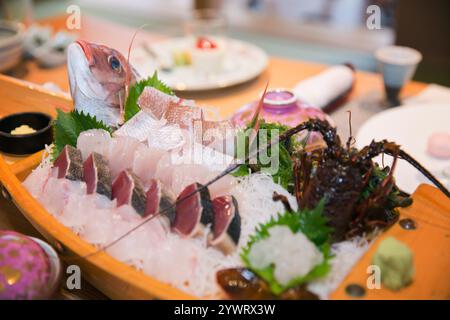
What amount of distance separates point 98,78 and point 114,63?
72 millimetres

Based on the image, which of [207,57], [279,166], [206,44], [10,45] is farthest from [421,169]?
[10,45]

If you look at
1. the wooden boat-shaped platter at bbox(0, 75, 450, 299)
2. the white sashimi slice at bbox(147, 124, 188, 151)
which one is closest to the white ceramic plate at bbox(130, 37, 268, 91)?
the white sashimi slice at bbox(147, 124, 188, 151)

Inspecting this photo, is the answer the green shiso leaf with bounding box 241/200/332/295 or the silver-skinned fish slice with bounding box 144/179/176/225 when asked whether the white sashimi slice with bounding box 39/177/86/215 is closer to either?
the silver-skinned fish slice with bounding box 144/179/176/225

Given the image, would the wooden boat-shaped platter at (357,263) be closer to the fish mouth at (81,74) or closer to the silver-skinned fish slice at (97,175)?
the silver-skinned fish slice at (97,175)

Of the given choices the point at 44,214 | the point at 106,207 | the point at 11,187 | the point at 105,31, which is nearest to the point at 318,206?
the point at 106,207

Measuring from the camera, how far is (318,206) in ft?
3.60

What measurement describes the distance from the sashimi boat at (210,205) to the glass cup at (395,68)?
38.8 inches

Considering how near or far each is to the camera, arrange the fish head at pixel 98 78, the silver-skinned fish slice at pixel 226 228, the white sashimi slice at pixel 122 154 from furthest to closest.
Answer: the fish head at pixel 98 78
the white sashimi slice at pixel 122 154
the silver-skinned fish slice at pixel 226 228

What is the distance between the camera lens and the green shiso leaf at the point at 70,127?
1463mm

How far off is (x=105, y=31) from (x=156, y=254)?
2.48m

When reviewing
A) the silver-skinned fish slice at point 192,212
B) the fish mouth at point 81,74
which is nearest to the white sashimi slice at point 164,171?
the silver-skinned fish slice at point 192,212

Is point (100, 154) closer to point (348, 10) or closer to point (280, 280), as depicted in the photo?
point (280, 280)

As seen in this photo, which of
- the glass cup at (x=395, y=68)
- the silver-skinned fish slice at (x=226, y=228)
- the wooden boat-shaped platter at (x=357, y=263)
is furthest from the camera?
the glass cup at (x=395, y=68)

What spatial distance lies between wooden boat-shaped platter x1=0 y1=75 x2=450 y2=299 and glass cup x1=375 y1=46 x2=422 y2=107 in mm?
1070
